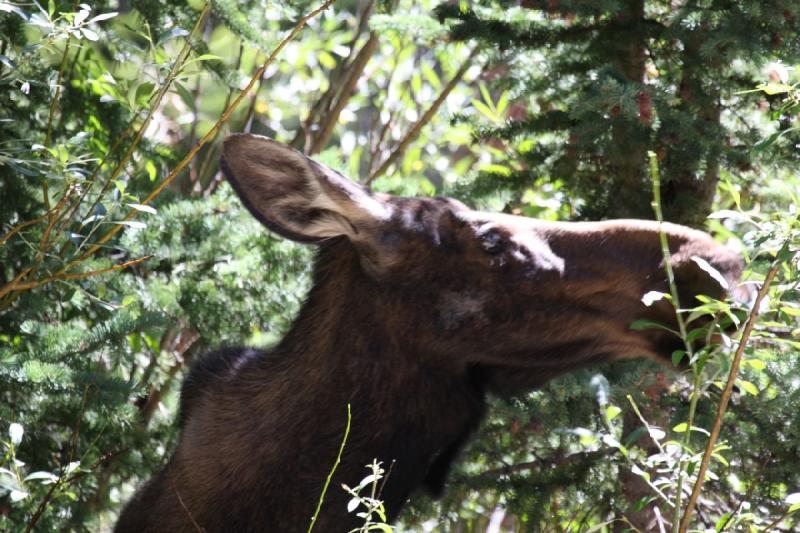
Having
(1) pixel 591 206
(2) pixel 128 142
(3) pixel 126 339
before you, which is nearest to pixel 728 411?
(1) pixel 591 206

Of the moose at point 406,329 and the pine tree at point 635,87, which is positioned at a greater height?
the pine tree at point 635,87

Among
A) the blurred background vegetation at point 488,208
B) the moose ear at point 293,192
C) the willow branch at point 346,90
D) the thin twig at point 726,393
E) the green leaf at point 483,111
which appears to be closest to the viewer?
the thin twig at point 726,393

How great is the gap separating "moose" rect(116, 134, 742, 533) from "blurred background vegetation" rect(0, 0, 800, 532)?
469 millimetres

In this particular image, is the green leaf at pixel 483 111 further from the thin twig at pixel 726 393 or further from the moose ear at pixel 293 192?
the thin twig at pixel 726 393

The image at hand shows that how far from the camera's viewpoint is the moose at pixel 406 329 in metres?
3.43

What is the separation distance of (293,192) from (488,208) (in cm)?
194

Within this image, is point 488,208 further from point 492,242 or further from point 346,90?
point 492,242

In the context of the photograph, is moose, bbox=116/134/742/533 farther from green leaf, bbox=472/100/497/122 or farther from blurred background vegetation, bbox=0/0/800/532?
green leaf, bbox=472/100/497/122

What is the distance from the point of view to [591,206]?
476 cm

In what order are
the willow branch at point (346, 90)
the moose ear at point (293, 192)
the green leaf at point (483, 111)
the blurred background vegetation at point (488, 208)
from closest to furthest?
the moose ear at point (293, 192) < the blurred background vegetation at point (488, 208) < the green leaf at point (483, 111) < the willow branch at point (346, 90)

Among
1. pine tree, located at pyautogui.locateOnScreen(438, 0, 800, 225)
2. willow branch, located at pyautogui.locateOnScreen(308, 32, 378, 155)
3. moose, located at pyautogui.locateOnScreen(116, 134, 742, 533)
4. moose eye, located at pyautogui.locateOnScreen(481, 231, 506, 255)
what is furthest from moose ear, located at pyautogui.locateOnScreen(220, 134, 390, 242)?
willow branch, located at pyautogui.locateOnScreen(308, 32, 378, 155)

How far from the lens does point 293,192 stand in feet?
11.4

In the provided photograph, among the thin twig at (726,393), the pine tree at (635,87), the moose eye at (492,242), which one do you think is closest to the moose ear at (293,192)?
the moose eye at (492,242)

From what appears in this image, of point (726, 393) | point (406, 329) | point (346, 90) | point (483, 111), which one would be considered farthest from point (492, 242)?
point (346, 90)
